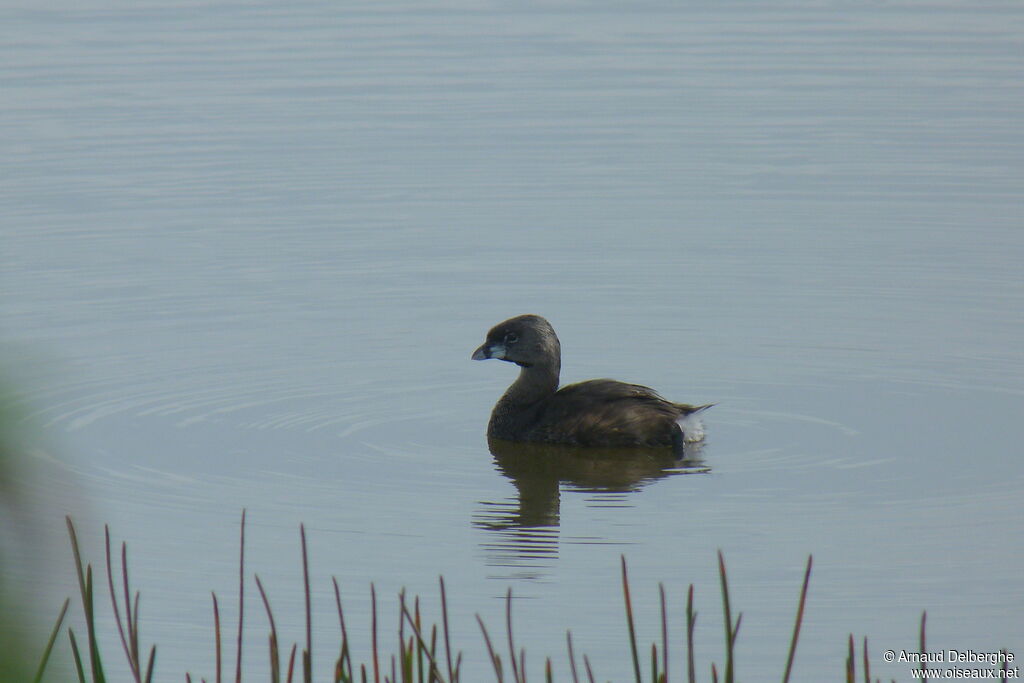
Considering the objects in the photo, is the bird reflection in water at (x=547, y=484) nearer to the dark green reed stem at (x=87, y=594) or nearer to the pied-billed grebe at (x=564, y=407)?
the pied-billed grebe at (x=564, y=407)

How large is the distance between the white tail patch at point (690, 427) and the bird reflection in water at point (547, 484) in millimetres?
53

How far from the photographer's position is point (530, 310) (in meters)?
11.7

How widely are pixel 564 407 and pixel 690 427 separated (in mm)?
696

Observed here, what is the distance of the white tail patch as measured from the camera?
8852 millimetres

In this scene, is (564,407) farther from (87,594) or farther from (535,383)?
(87,594)

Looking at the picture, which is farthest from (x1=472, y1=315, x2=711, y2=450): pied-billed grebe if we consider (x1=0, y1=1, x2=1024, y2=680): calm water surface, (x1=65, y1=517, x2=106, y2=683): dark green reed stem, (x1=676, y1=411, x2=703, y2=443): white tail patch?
(x1=65, y1=517, x2=106, y2=683): dark green reed stem

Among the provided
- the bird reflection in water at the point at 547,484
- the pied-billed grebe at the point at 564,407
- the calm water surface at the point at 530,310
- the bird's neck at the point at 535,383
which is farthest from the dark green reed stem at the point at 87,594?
the bird's neck at the point at 535,383

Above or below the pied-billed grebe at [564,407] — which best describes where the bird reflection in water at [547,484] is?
below

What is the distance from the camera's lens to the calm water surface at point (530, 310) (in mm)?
6820

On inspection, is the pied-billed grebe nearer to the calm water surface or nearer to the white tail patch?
the white tail patch

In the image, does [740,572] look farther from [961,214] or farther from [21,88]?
[21,88]

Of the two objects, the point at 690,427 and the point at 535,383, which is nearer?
the point at 690,427

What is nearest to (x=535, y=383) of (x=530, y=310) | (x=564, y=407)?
(x=564, y=407)

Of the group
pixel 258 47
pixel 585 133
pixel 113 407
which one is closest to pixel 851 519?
pixel 113 407
